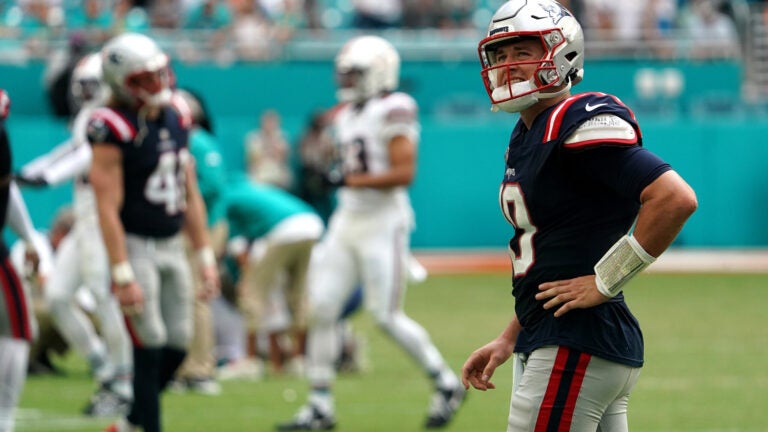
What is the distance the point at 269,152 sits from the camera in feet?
56.6

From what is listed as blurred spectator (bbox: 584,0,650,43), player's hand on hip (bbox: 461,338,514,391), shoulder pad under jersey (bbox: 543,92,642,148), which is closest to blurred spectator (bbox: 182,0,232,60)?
blurred spectator (bbox: 584,0,650,43)

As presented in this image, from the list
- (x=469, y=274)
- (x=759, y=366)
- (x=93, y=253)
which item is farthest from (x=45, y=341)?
(x=469, y=274)

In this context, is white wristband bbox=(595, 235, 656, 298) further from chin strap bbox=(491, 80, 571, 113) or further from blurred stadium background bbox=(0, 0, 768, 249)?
blurred stadium background bbox=(0, 0, 768, 249)

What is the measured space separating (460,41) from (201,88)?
376 cm

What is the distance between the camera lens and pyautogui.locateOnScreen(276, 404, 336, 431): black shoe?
7605mm

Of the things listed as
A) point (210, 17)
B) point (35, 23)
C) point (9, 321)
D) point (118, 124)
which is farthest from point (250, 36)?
point (9, 321)

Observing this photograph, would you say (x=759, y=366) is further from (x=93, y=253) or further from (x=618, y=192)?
(x=618, y=192)

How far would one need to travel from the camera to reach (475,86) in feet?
64.1

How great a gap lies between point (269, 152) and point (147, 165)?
10.9 meters

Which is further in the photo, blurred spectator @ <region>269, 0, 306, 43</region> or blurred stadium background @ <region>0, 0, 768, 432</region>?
blurred spectator @ <region>269, 0, 306, 43</region>

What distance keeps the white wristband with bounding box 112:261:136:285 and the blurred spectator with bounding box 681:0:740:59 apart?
15.3 metres

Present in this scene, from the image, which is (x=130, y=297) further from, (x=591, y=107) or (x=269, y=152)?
(x=269, y=152)

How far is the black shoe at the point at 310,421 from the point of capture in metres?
7.61

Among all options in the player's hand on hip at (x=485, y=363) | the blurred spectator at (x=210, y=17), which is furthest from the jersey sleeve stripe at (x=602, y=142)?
the blurred spectator at (x=210, y=17)
